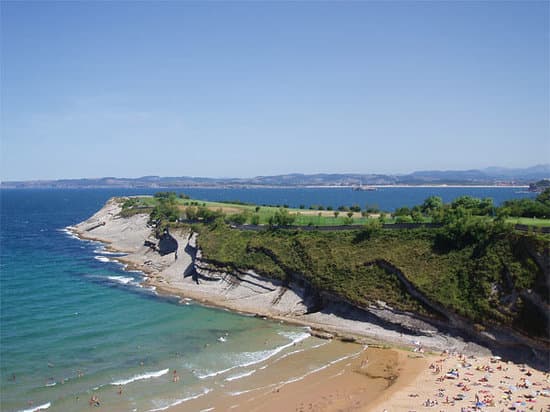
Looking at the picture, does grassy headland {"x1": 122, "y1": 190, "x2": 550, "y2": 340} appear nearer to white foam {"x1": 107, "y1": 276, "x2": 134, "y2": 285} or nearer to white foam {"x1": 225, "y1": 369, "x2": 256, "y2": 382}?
white foam {"x1": 107, "y1": 276, "x2": 134, "y2": 285}

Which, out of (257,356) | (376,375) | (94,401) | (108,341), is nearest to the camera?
(94,401)

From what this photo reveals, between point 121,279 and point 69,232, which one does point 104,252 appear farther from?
point 69,232

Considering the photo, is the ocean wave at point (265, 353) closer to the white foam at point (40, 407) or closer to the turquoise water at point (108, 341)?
the turquoise water at point (108, 341)

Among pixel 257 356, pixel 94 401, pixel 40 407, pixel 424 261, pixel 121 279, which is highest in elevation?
pixel 424 261

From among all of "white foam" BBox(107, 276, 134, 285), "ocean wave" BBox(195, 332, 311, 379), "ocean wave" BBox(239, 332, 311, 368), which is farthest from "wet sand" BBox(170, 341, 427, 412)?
"white foam" BBox(107, 276, 134, 285)

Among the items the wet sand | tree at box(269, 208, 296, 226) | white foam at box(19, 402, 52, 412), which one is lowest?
the wet sand

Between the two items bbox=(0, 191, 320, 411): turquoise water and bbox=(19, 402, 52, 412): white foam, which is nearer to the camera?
bbox=(19, 402, 52, 412): white foam

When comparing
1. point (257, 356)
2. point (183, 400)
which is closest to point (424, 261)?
point (257, 356)

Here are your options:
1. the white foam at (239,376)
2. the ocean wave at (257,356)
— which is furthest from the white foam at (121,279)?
the white foam at (239,376)
